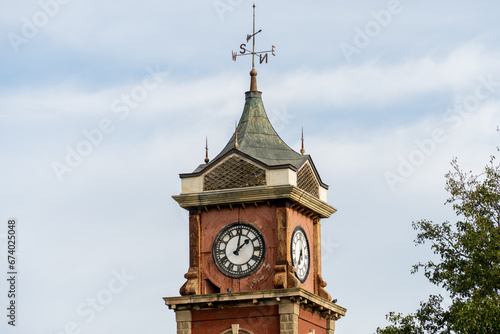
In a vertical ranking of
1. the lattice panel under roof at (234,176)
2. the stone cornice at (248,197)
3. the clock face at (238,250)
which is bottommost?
the clock face at (238,250)

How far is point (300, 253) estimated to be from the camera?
53.3m

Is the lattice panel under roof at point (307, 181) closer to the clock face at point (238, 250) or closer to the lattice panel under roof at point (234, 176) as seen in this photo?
the lattice panel under roof at point (234, 176)

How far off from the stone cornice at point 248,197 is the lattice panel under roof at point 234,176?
11.7 inches

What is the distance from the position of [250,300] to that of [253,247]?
2.19 metres

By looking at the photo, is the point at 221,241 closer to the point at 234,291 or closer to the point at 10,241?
the point at 234,291

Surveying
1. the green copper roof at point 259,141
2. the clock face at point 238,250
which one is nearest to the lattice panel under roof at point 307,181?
the green copper roof at point 259,141

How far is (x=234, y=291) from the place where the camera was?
5222 centimetres

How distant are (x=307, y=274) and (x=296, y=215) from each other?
2.29 m

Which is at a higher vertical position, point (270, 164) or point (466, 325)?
point (270, 164)

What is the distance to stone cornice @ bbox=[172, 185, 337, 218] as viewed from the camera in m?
51.9

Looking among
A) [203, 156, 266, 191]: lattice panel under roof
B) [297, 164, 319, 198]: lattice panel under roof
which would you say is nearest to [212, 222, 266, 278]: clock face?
[203, 156, 266, 191]: lattice panel under roof

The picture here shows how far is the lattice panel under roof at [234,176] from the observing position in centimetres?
5266

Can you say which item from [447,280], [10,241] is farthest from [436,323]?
[10,241]

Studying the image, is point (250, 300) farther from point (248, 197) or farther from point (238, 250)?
point (248, 197)
